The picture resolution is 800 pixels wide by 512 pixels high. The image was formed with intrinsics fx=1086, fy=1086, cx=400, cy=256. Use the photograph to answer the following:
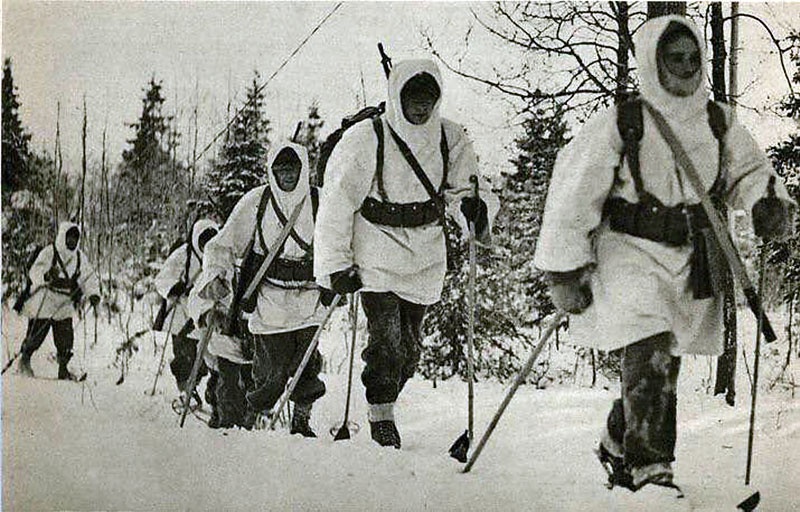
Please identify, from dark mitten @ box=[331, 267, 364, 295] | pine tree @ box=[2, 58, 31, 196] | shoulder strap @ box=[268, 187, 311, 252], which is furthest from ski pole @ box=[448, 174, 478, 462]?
pine tree @ box=[2, 58, 31, 196]

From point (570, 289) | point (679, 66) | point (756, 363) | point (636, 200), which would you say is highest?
point (679, 66)

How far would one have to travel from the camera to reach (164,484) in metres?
5.23

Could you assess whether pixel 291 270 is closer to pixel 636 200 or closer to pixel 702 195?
pixel 636 200

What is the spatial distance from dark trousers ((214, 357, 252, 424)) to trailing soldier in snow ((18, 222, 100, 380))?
34.0 inches

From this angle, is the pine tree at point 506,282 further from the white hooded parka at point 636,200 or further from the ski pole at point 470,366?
the white hooded parka at point 636,200

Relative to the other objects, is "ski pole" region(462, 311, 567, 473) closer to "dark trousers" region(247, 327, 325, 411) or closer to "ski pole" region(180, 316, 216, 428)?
"dark trousers" region(247, 327, 325, 411)

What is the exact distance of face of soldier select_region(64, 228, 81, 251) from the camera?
5.61 m

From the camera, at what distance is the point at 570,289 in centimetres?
420

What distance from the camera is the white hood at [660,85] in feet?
13.8

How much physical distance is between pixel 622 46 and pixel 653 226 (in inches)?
49.1

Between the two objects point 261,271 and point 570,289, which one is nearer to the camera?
point 570,289

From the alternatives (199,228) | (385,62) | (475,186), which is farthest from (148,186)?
(475,186)

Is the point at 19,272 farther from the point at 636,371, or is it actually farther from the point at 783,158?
the point at 783,158

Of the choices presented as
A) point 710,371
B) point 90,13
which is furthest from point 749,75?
point 90,13
